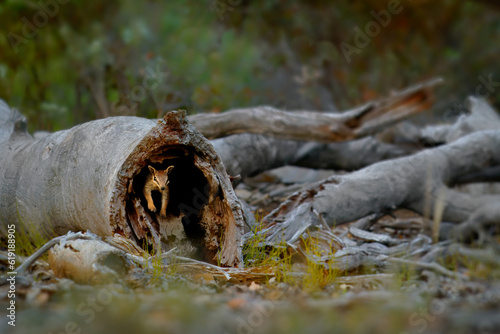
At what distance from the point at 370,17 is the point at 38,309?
1204 cm

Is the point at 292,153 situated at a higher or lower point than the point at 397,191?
higher

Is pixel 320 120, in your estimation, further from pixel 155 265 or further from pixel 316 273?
pixel 155 265

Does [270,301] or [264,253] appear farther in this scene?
[264,253]

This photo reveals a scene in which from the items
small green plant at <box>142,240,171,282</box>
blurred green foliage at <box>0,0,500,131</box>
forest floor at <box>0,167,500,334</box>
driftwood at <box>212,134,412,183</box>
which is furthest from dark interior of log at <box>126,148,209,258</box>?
blurred green foliage at <box>0,0,500,131</box>

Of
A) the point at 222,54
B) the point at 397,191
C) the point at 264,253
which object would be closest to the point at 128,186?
the point at 264,253

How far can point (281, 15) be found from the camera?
13344 millimetres

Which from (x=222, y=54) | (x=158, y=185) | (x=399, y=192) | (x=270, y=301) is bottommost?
(x=399, y=192)

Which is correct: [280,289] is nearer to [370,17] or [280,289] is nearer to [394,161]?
[394,161]

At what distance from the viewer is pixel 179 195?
13.0ft

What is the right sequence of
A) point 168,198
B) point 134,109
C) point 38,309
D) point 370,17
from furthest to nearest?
point 370,17
point 134,109
point 168,198
point 38,309

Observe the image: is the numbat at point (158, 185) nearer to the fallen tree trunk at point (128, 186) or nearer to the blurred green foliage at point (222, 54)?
the fallen tree trunk at point (128, 186)

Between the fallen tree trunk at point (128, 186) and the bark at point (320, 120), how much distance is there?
198 centimetres

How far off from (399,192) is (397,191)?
32 mm

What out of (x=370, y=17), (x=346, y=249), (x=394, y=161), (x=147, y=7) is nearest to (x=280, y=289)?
(x=346, y=249)
